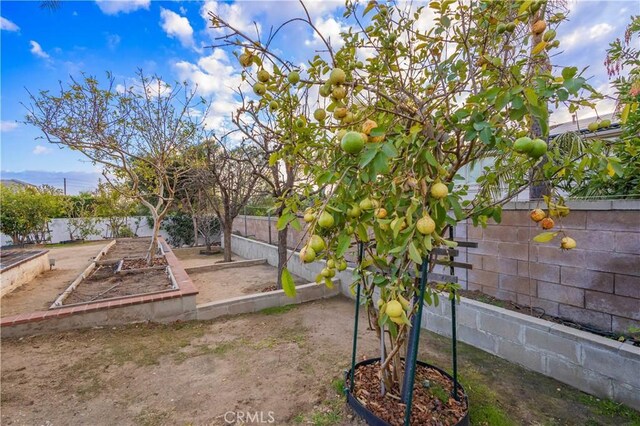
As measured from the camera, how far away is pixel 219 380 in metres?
2.50

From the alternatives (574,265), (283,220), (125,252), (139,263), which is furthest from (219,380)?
(125,252)

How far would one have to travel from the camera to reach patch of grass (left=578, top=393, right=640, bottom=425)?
201 centimetres

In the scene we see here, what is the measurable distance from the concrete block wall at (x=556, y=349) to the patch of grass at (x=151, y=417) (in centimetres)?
278

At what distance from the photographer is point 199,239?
510 inches

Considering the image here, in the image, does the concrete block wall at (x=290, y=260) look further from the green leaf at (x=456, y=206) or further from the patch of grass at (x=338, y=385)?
the green leaf at (x=456, y=206)

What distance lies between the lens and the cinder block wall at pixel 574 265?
2393 mm

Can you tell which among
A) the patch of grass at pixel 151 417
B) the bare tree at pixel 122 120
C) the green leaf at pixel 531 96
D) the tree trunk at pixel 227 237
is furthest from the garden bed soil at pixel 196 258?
the green leaf at pixel 531 96

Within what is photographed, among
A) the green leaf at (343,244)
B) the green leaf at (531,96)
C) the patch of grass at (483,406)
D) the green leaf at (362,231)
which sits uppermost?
the green leaf at (531,96)

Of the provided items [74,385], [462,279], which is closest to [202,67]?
[74,385]

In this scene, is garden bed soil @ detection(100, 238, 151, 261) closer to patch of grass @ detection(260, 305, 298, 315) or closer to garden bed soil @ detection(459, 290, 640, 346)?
patch of grass @ detection(260, 305, 298, 315)

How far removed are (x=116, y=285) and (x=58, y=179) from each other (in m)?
23.1

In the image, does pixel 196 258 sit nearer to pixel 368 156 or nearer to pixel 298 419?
pixel 298 419

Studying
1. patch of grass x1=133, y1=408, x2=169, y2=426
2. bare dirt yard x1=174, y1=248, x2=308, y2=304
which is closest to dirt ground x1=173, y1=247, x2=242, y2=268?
bare dirt yard x1=174, y1=248, x2=308, y2=304

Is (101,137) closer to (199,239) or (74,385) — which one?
(74,385)
